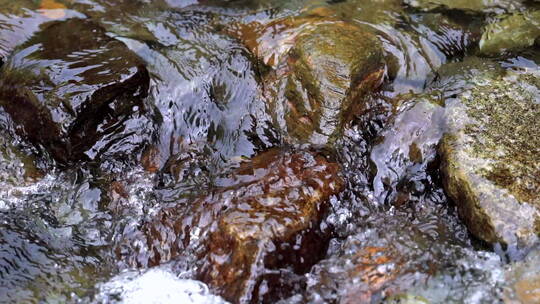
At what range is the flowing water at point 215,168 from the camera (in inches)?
128

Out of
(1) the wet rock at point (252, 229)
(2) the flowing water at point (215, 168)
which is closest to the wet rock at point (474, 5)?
(2) the flowing water at point (215, 168)

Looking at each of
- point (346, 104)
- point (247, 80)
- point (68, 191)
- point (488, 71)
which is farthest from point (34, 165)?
point (488, 71)

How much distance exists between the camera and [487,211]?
127 inches

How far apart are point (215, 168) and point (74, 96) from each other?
122 cm

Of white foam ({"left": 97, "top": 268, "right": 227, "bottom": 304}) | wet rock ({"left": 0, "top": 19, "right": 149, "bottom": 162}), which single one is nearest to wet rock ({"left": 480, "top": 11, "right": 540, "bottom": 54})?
wet rock ({"left": 0, "top": 19, "right": 149, "bottom": 162})

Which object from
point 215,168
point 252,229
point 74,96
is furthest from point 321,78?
point 74,96

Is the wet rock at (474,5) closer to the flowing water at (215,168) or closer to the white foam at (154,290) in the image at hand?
the flowing water at (215,168)

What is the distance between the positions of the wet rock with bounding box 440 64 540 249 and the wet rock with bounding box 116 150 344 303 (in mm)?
875

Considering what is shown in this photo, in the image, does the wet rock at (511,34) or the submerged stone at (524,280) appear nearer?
the submerged stone at (524,280)

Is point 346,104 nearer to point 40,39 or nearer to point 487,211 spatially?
point 487,211

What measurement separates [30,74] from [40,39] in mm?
650

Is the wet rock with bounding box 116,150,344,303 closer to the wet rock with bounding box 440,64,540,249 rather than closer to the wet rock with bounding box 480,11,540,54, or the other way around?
the wet rock with bounding box 440,64,540,249

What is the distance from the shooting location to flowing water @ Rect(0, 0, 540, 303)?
3.24 metres

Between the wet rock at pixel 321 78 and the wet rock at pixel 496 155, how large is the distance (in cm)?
75
